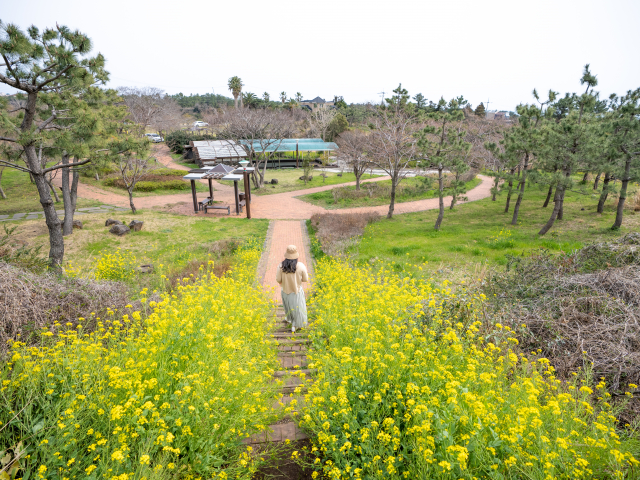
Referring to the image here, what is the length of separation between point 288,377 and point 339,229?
1019 cm

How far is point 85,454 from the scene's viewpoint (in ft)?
8.83

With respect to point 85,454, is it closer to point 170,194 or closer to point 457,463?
point 457,463

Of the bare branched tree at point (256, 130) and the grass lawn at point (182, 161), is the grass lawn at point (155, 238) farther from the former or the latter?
the grass lawn at point (182, 161)

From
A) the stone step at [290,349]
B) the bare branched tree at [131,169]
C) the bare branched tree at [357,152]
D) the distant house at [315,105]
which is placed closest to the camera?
the stone step at [290,349]

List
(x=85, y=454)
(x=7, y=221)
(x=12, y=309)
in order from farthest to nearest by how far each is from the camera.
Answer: (x=7, y=221)
(x=12, y=309)
(x=85, y=454)

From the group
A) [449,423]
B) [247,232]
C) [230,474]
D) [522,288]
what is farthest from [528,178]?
[230,474]

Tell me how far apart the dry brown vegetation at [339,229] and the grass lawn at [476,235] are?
0.47 m

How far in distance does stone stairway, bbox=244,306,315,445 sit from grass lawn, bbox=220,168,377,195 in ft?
58.7

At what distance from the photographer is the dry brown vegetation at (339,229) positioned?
11596mm

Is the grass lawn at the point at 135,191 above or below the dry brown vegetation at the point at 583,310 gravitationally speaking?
below

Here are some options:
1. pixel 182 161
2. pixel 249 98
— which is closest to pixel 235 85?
pixel 249 98

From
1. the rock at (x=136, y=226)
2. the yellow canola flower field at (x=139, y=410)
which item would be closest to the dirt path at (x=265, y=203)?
the rock at (x=136, y=226)

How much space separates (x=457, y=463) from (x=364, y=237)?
37.7 feet

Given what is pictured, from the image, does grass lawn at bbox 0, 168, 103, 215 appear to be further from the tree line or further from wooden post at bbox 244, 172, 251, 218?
the tree line
